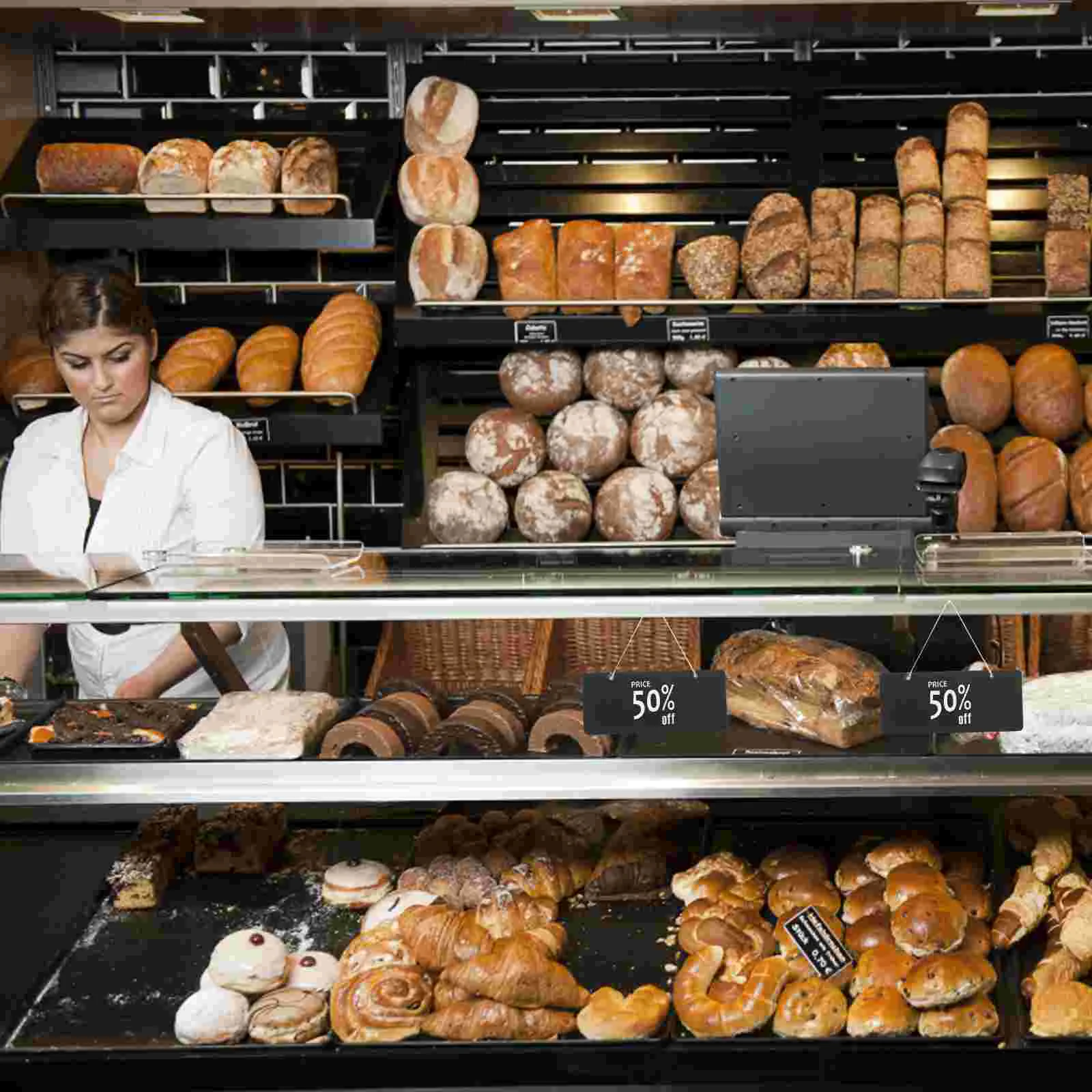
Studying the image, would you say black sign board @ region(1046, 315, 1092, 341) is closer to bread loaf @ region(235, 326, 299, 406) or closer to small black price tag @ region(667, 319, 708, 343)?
small black price tag @ region(667, 319, 708, 343)

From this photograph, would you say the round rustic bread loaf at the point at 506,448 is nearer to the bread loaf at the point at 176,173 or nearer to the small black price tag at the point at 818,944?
the bread loaf at the point at 176,173

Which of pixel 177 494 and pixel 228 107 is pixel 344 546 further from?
pixel 228 107

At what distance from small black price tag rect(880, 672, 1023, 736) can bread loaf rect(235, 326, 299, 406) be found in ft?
7.68

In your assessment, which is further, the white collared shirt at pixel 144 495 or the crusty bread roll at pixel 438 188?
the crusty bread roll at pixel 438 188

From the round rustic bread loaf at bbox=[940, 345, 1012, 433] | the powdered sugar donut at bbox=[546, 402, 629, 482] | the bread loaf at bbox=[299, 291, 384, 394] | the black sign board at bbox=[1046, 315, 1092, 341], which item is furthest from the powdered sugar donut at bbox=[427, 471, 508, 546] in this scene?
the black sign board at bbox=[1046, 315, 1092, 341]

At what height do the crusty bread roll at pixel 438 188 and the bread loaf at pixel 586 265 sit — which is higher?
the crusty bread roll at pixel 438 188

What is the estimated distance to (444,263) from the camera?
3.89 m

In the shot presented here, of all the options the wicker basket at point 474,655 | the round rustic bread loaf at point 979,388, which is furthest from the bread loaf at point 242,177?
the round rustic bread loaf at point 979,388

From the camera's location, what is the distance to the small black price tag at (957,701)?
1.93 metres

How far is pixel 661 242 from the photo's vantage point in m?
3.91

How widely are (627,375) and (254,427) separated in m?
1.04

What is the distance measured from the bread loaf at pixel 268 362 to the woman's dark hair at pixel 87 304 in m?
0.80

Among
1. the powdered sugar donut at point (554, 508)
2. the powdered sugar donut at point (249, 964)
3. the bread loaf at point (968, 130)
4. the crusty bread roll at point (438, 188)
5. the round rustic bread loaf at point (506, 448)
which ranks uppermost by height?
the bread loaf at point (968, 130)

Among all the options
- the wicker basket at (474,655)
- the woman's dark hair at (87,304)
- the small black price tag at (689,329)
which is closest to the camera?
the wicker basket at (474,655)
